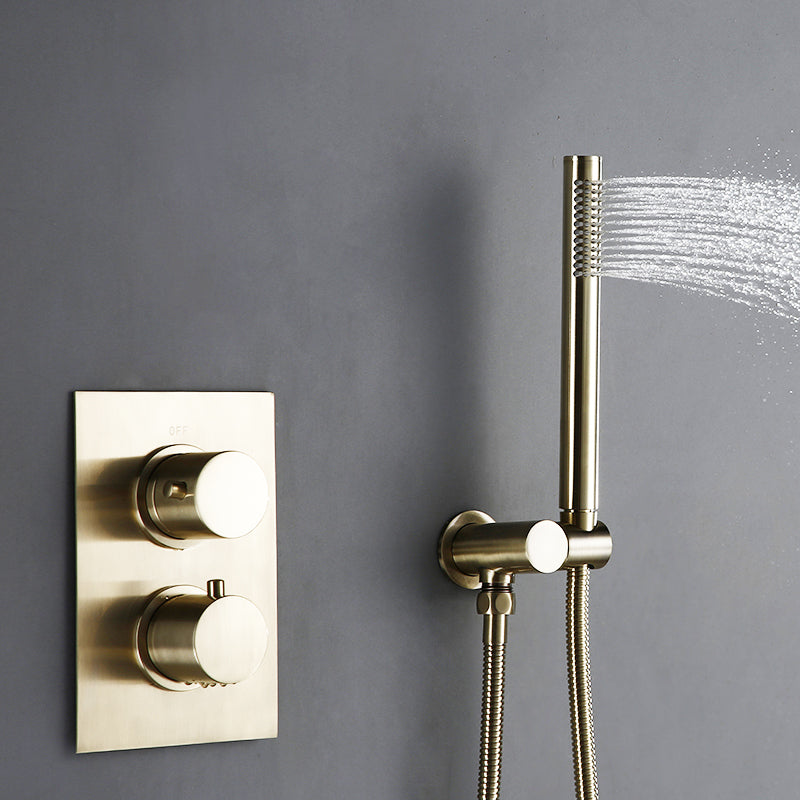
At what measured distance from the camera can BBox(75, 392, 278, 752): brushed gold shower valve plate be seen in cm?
72

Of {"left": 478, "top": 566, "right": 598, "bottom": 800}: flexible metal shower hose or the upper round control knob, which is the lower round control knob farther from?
{"left": 478, "top": 566, "right": 598, "bottom": 800}: flexible metal shower hose

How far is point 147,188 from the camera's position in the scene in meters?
0.75

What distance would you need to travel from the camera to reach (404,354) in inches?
32.7

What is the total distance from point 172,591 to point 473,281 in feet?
1.01

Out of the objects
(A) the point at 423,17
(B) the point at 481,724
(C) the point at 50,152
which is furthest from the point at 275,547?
(A) the point at 423,17

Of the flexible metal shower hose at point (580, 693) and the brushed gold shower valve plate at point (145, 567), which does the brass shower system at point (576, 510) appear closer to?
the flexible metal shower hose at point (580, 693)

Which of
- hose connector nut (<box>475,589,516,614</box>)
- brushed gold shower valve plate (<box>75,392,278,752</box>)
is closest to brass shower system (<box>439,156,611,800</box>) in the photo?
hose connector nut (<box>475,589,516,614</box>)

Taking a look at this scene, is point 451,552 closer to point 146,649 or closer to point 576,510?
point 576,510

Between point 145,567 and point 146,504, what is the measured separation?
4 cm

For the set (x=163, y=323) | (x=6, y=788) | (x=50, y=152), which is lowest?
(x=6, y=788)

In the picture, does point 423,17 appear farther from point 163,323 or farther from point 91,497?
point 91,497

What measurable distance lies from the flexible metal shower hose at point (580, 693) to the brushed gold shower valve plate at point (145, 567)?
20cm

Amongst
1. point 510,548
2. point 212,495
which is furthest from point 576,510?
point 212,495

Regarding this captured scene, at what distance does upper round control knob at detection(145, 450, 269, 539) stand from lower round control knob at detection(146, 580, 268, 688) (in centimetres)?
4
